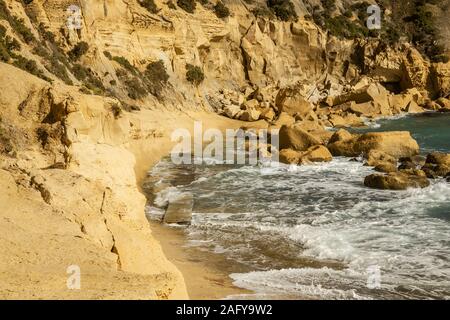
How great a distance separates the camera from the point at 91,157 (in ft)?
33.5

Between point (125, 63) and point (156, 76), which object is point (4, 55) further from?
point (156, 76)

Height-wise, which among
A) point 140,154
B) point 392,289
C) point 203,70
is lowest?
point 392,289

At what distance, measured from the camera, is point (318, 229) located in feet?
46.9

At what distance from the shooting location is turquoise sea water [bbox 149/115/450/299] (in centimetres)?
1048

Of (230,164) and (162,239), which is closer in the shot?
(162,239)

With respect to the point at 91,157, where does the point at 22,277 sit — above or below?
below

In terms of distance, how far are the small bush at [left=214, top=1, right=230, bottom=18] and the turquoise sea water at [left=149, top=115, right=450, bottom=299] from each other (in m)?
26.4

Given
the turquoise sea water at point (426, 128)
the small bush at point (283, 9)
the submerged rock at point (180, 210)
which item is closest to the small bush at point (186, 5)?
the small bush at point (283, 9)

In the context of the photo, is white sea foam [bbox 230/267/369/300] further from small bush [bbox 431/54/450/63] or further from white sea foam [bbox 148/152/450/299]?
small bush [bbox 431/54/450/63]

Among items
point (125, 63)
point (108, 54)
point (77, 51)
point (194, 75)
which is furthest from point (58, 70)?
point (194, 75)

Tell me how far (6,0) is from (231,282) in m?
24.1

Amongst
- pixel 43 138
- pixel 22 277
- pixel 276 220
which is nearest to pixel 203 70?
pixel 276 220

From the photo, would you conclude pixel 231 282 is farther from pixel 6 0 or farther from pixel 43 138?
pixel 6 0

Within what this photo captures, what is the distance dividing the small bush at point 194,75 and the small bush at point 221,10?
27.3 ft
